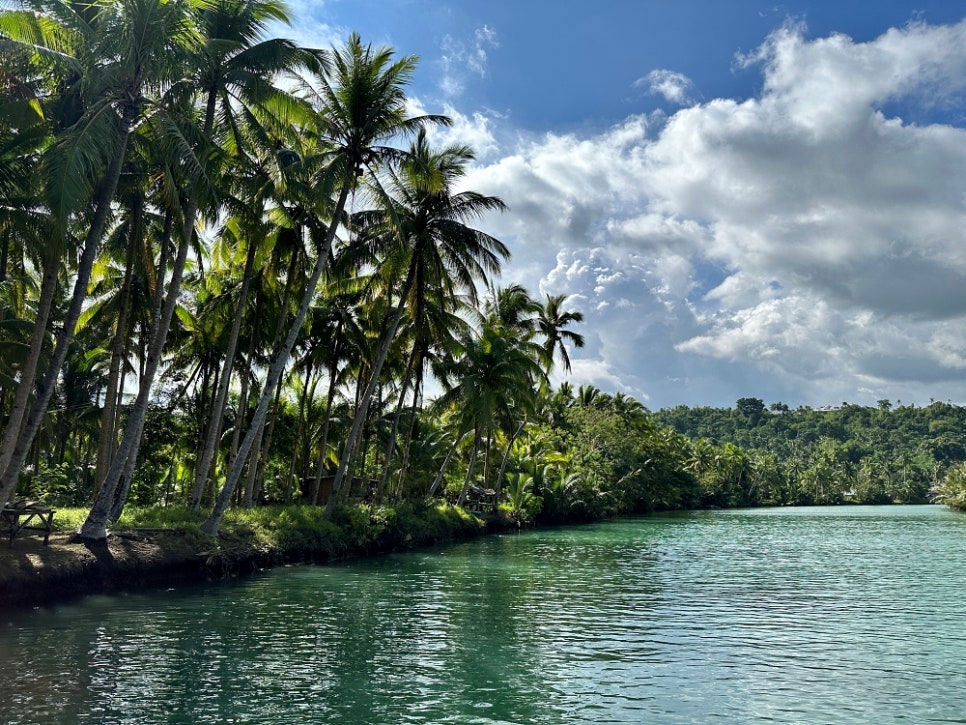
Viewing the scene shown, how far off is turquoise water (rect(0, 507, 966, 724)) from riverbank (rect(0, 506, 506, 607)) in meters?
0.75

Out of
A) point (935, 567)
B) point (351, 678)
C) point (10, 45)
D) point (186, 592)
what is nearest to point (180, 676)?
point (351, 678)

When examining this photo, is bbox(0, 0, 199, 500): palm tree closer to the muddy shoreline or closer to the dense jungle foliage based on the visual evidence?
the muddy shoreline

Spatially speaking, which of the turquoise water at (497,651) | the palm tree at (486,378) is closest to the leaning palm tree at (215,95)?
the turquoise water at (497,651)

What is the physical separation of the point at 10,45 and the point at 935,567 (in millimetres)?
30723

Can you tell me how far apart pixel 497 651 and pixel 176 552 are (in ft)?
34.1

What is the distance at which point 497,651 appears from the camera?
12641mm

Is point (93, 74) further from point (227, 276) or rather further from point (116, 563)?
point (227, 276)

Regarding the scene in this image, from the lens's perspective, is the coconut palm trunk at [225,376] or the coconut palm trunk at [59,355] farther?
the coconut palm trunk at [225,376]

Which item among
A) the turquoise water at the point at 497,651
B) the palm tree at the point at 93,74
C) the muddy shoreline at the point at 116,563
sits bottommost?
the turquoise water at the point at 497,651

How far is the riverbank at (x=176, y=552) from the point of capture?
50.2 feet

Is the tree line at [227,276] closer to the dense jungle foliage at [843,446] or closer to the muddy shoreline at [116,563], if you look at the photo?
the muddy shoreline at [116,563]

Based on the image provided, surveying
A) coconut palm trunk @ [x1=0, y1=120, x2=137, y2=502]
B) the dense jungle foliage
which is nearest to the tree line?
coconut palm trunk @ [x1=0, y1=120, x2=137, y2=502]

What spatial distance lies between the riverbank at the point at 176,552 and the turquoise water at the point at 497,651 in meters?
0.75

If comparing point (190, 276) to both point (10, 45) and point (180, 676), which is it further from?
point (180, 676)
